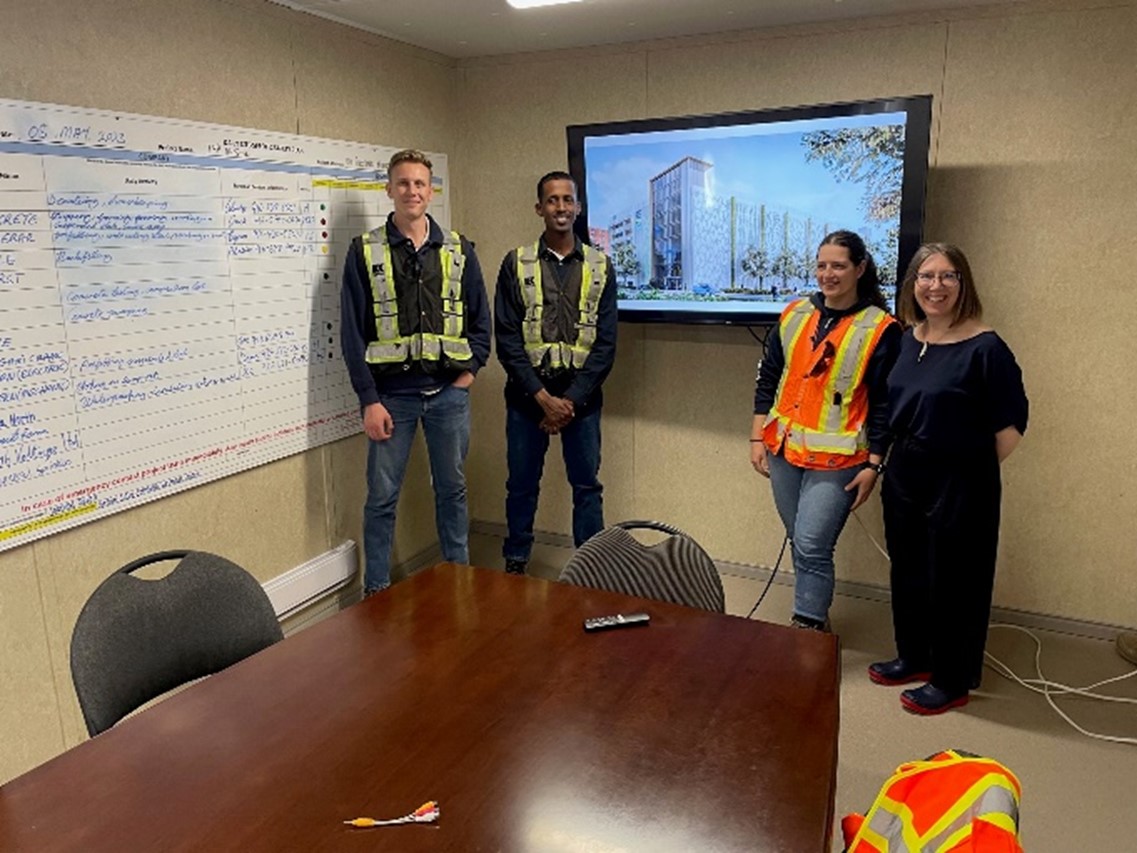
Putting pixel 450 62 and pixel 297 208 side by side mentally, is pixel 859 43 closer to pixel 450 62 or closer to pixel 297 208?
pixel 450 62

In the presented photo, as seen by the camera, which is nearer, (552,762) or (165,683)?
(552,762)

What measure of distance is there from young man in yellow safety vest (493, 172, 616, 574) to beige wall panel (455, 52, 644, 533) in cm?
42

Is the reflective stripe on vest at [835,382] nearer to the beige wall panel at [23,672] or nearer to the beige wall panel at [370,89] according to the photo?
the beige wall panel at [370,89]

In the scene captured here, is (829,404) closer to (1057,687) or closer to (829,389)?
(829,389)

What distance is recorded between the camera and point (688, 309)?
3572mm

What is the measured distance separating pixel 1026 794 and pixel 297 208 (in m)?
3.02

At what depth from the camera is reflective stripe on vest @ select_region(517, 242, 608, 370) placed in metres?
3.46

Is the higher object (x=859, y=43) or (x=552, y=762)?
(x=859, y=43)

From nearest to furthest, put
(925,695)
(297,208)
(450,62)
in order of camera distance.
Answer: (925,695) < (297,208) < (450,62)

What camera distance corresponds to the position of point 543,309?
3.46 metres

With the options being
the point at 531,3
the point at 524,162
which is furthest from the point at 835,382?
the point at 524,162

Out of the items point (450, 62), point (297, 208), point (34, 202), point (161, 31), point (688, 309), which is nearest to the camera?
point (34, 202)


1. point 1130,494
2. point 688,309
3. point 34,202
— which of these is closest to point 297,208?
point 34,202

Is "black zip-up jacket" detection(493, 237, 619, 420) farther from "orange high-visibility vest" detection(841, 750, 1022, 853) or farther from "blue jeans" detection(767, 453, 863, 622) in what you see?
"orange high-visibility vest" detection(841, 750, 1022, 853)
